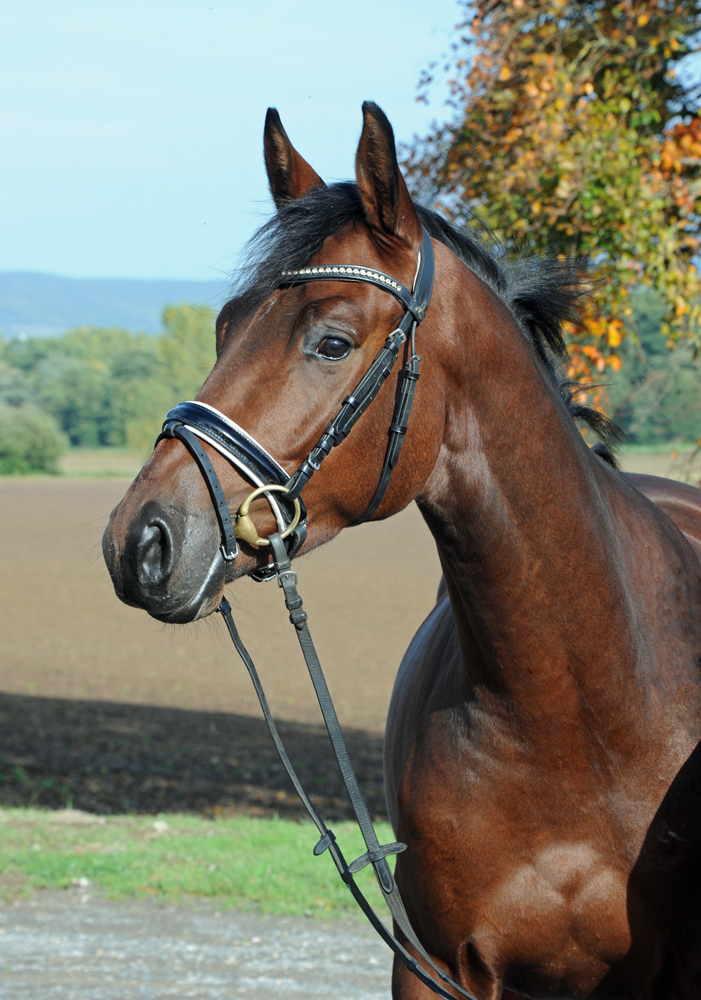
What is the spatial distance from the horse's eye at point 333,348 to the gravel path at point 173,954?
3.22 m

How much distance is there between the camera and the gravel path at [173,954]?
4184 millimetres

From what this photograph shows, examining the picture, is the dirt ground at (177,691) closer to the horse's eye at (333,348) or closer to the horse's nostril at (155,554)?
the horse's nostril at (155,554)

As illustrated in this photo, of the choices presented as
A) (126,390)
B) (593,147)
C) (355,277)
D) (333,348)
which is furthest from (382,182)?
(126,390)

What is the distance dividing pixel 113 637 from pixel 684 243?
12069mm

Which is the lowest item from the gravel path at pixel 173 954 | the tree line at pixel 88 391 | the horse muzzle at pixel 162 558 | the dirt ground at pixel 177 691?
the tree line at pixel 88 391

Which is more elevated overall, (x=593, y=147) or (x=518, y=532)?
(x=593, y=147)

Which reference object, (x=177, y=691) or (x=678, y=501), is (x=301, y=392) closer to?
(x=678, y=501)

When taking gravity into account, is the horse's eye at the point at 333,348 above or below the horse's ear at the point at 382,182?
below

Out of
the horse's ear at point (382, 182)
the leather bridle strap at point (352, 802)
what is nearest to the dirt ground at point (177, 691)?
the leather bridle strap at point (352, 802)

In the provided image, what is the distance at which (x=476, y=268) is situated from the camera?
2318 mm

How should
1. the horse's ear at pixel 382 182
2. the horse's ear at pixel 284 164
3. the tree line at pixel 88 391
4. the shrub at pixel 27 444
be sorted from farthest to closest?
the tree line at pixel 88 391
the shrub at pixel 27 444
the horse's ear at pixel 284 164
the horse's ear at pixel 382 182

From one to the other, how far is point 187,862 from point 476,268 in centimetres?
438

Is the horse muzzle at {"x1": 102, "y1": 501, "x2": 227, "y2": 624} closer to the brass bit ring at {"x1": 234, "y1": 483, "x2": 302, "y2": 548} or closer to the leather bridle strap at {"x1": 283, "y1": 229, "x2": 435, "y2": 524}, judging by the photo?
the brass bit ring at {"x1": 234, "y1": 483, "x2": 302, "y2": 548}

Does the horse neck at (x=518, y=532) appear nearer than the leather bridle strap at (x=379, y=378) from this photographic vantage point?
No
